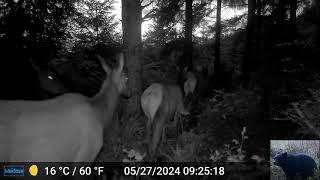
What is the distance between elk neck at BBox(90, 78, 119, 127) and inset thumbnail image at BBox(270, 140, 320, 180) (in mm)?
2828

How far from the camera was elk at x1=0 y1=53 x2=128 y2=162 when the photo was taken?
11.3 ft

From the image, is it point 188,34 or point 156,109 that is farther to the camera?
point 188,34

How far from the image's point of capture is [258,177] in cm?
548

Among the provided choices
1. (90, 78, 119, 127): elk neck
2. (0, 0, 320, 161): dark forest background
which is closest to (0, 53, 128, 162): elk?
(90, 78, 119, 127): elk neck

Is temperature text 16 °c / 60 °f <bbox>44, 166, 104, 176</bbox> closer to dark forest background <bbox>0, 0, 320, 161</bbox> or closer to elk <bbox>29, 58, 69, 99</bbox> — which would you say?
dark forest background <bbox>0, 0, 320, 161</bbox>

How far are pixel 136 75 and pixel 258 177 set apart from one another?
436 centimetres

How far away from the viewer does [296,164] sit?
4844mm

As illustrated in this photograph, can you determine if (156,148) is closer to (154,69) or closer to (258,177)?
(258,177)

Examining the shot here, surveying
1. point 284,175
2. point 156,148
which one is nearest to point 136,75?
point 156,148

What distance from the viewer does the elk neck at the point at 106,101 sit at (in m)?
4.11

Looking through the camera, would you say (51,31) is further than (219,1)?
No

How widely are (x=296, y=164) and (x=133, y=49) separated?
554 centimetres

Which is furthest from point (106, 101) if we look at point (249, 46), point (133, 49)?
point (249, 46)

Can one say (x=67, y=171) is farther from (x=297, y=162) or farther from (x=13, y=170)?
(x=297, y=162)
